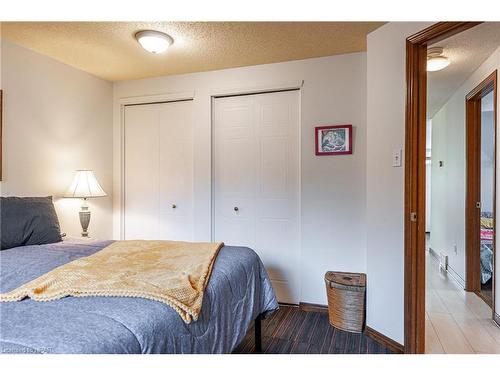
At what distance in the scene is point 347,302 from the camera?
97.5 inches

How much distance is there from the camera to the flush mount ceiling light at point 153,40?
2.38 meters

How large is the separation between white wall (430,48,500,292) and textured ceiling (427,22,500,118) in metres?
0.07

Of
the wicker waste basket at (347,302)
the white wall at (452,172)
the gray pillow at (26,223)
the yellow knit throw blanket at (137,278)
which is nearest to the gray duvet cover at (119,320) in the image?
the yellow knit throw blanket at (137,278)

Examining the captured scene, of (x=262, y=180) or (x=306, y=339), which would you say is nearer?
(x=306, y=339)

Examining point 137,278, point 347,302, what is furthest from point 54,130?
point 347,302

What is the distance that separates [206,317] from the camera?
4.42 ft

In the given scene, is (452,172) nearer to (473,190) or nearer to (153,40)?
(473,190)

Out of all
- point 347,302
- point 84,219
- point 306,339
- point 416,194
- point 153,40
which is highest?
point 153,40

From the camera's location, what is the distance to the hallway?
2229mm

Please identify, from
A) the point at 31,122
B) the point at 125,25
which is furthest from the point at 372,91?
the point at 31,122

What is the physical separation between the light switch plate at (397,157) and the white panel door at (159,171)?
6.48 feet

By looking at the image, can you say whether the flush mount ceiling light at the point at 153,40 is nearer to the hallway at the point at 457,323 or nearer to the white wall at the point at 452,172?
the white wall at the point at 452,172

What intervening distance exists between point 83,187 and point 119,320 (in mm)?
2201

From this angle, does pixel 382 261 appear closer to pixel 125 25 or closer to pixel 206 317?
pixel 206 317
